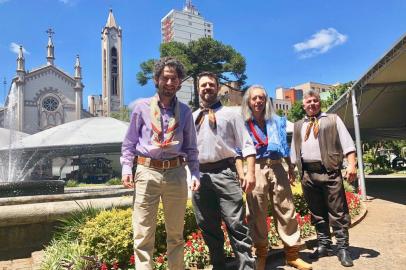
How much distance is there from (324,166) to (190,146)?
1997 millimetres

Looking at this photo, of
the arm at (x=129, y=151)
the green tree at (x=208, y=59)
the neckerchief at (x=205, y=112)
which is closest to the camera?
the arm at (x=129, y=151)

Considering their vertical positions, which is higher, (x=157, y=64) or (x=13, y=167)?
(x=157, y=64)

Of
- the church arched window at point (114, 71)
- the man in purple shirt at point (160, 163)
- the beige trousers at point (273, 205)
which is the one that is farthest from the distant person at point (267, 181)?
the church arched window at point (114, 71)

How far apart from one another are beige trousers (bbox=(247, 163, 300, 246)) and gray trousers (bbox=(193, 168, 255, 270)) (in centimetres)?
39

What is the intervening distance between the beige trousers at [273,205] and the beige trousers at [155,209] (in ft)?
3.48

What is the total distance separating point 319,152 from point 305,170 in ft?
1.03

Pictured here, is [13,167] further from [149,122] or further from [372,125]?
[372,125]

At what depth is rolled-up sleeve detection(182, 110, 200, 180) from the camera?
3500mm

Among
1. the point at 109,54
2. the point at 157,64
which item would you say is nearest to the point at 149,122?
the point at 157,64

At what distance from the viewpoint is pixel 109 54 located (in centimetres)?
7044

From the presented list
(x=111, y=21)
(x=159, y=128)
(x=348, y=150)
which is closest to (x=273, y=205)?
(x=348, y=150)

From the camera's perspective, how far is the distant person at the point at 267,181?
4078mm

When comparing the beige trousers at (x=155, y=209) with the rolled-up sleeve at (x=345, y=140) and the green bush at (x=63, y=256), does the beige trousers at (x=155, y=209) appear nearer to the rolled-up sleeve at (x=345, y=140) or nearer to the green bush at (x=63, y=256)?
the green bush at (x=63, y=256)

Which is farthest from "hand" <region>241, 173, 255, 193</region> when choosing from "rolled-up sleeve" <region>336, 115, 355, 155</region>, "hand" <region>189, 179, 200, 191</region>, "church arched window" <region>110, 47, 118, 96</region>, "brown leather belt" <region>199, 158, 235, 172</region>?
"church arched window" <region>110, 47, 118, 96</region>
